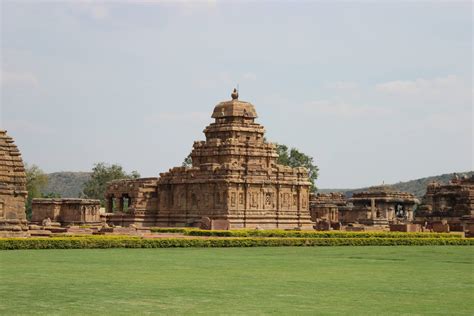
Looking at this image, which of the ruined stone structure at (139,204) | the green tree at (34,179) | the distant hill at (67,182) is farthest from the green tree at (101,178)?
the distant hill at (67,182)

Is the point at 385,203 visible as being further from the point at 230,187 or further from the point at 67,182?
the point at 67,182

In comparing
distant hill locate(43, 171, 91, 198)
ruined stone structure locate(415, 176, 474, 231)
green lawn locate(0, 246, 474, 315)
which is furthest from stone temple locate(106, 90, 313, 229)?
distant hill locate(43, 171, 91, 198)

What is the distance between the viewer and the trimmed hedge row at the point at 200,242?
103ft

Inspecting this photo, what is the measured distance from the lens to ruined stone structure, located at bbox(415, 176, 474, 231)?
59969mm

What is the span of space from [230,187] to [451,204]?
19.8 metres

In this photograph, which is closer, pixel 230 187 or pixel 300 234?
pixel 300 234

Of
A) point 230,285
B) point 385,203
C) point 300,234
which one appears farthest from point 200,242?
point 385,203

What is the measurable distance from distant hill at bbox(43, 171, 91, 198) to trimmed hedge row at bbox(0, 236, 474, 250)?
369 feet

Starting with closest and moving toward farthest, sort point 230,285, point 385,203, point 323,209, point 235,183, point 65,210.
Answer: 1. point 230,285
2. point 235,183
3. point 65,210
4. point 323,209
5. point 385,203

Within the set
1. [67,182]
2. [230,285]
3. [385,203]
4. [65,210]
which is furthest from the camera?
[67,182]

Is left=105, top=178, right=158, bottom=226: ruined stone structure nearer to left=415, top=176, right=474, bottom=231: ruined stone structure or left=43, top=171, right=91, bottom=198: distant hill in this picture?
left=415, top=176, right=474, bottom=231: ruined stone structure

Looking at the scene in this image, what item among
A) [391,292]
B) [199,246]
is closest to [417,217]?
[199,246]

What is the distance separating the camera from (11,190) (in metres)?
35.4

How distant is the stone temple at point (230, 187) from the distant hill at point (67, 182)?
91601mm
